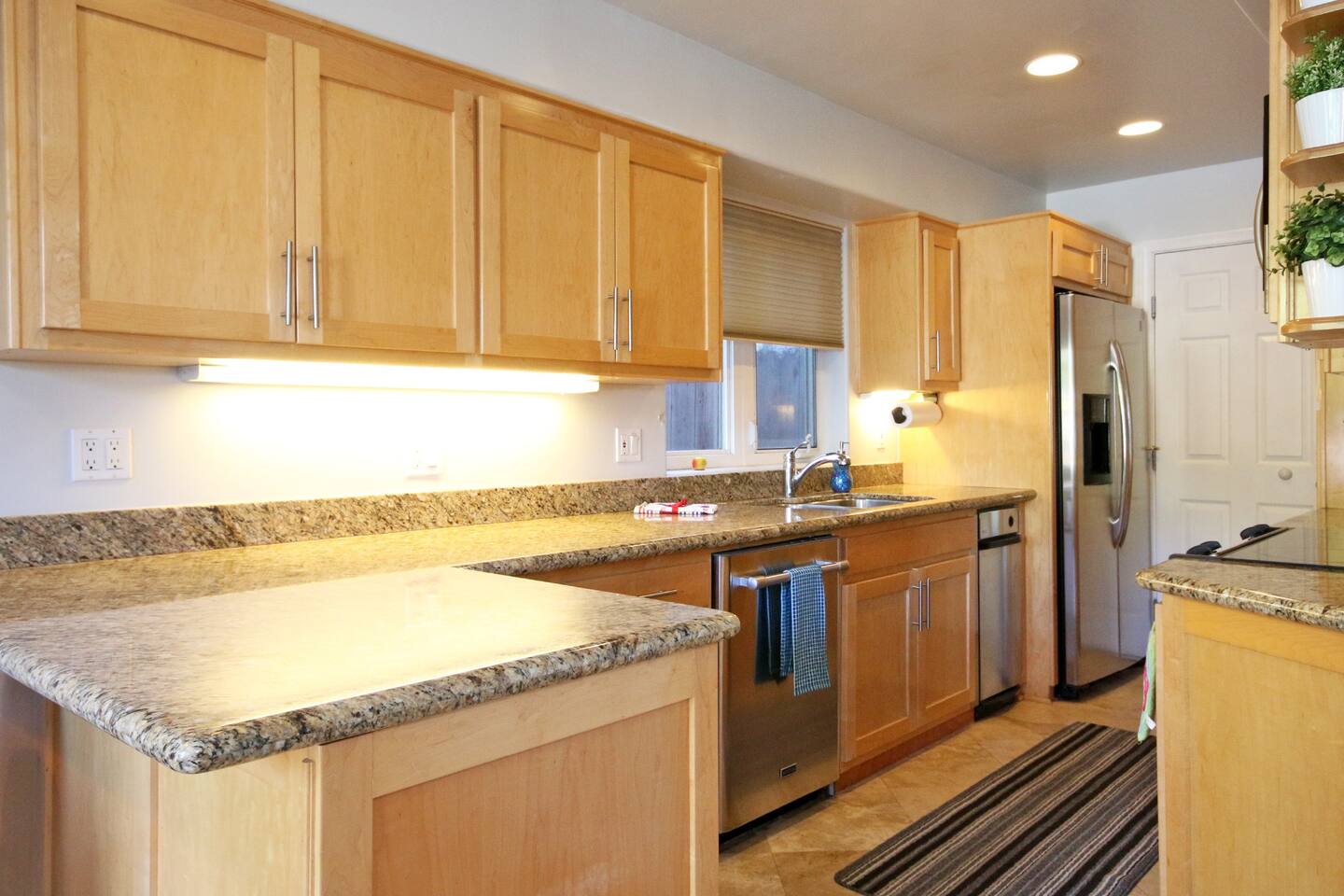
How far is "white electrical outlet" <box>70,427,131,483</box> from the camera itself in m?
1.88

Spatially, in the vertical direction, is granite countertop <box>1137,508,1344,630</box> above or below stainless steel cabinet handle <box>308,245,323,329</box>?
below

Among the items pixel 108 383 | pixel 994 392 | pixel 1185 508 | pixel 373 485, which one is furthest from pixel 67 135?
pixel 1185 508

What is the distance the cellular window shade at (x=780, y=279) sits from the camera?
350 centimetres

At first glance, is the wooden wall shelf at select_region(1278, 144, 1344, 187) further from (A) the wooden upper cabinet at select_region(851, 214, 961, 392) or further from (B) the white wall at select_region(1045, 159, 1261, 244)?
(B) the white wall at select_region(1045, 159, 1261, 244)

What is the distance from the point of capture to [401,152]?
6.77 ft

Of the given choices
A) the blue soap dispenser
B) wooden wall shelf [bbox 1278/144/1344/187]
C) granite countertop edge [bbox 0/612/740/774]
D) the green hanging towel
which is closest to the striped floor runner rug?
the green hanging towel

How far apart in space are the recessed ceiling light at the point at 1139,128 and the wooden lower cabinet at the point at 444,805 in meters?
3.58

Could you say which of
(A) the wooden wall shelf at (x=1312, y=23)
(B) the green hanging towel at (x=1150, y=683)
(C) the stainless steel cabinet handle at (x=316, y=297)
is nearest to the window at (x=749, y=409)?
(C) the stainless steel cabinet handle at (x=316, y=297)

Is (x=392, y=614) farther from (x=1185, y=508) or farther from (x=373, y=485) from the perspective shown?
(x=1185, y=508)

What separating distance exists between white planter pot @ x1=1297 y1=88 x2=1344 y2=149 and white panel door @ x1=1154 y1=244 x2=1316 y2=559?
2.89m

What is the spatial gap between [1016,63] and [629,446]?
1.87 metres

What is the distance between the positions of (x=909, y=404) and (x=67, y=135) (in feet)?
10.5

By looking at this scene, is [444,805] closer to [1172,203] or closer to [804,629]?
[804,629]

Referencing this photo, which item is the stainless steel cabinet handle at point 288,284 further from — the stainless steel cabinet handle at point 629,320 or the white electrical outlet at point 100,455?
the stainless steel cabinet handle at point 629,320
